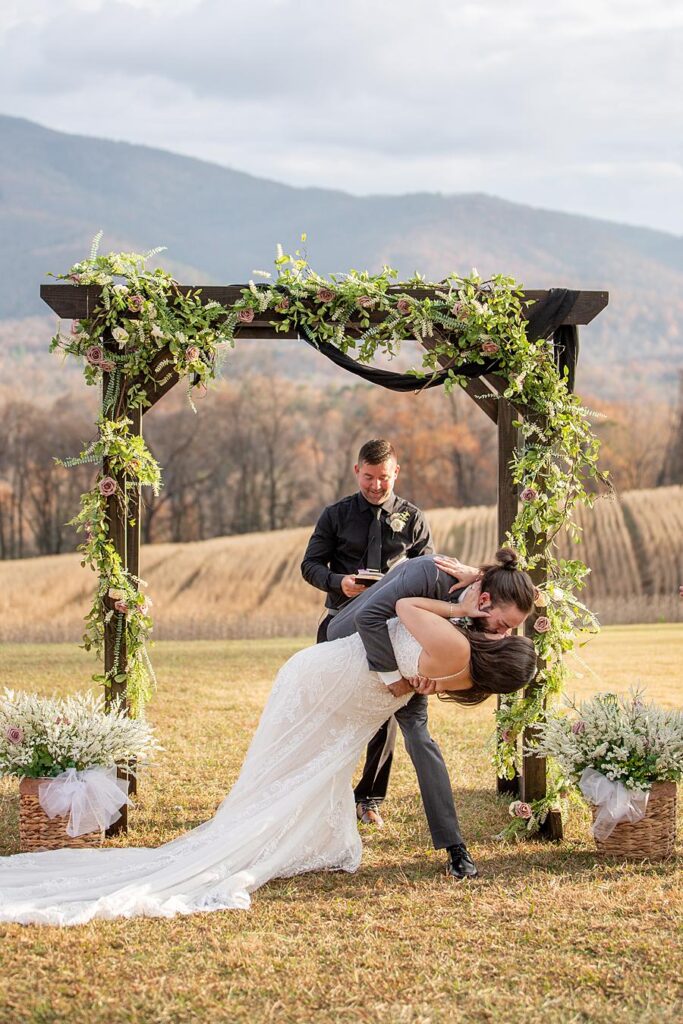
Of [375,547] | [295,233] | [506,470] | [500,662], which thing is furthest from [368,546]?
[295,233]

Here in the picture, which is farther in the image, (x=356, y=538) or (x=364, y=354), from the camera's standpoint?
(x=356, y=538)

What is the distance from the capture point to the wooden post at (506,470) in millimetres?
5742

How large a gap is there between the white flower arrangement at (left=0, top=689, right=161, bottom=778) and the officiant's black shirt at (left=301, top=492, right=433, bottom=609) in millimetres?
1264

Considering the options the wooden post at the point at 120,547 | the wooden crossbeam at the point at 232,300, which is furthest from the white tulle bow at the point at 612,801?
the wooden post at the point at 120,547

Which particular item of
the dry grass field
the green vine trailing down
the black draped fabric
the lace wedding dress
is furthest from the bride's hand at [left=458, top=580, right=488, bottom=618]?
the dry grass field

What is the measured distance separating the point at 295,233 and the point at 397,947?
16894 centimetres

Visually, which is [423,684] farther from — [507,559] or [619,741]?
[619,741]

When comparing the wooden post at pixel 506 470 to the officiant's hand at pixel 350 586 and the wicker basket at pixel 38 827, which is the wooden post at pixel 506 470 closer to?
the officiant's hand at pixel 350 586

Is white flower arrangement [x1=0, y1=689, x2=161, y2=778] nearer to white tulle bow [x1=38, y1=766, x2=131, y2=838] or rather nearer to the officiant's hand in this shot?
white tulle bow [x1=38, y1=766, x2=131, y2=838]

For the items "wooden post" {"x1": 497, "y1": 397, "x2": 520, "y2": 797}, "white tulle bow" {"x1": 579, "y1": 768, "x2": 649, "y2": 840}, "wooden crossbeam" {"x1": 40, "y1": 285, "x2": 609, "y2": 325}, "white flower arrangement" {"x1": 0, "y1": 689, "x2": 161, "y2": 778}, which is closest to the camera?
"white tulle bow" {"x1": 579, "y1": 768, "x2": 649, "y2": 840}

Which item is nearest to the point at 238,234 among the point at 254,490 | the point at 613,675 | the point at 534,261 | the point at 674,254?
the point at 534,261

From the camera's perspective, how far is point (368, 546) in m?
5.96

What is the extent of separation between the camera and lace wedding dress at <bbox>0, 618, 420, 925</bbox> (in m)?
4.66

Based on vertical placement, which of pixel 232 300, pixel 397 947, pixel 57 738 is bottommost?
pixel 397 947
